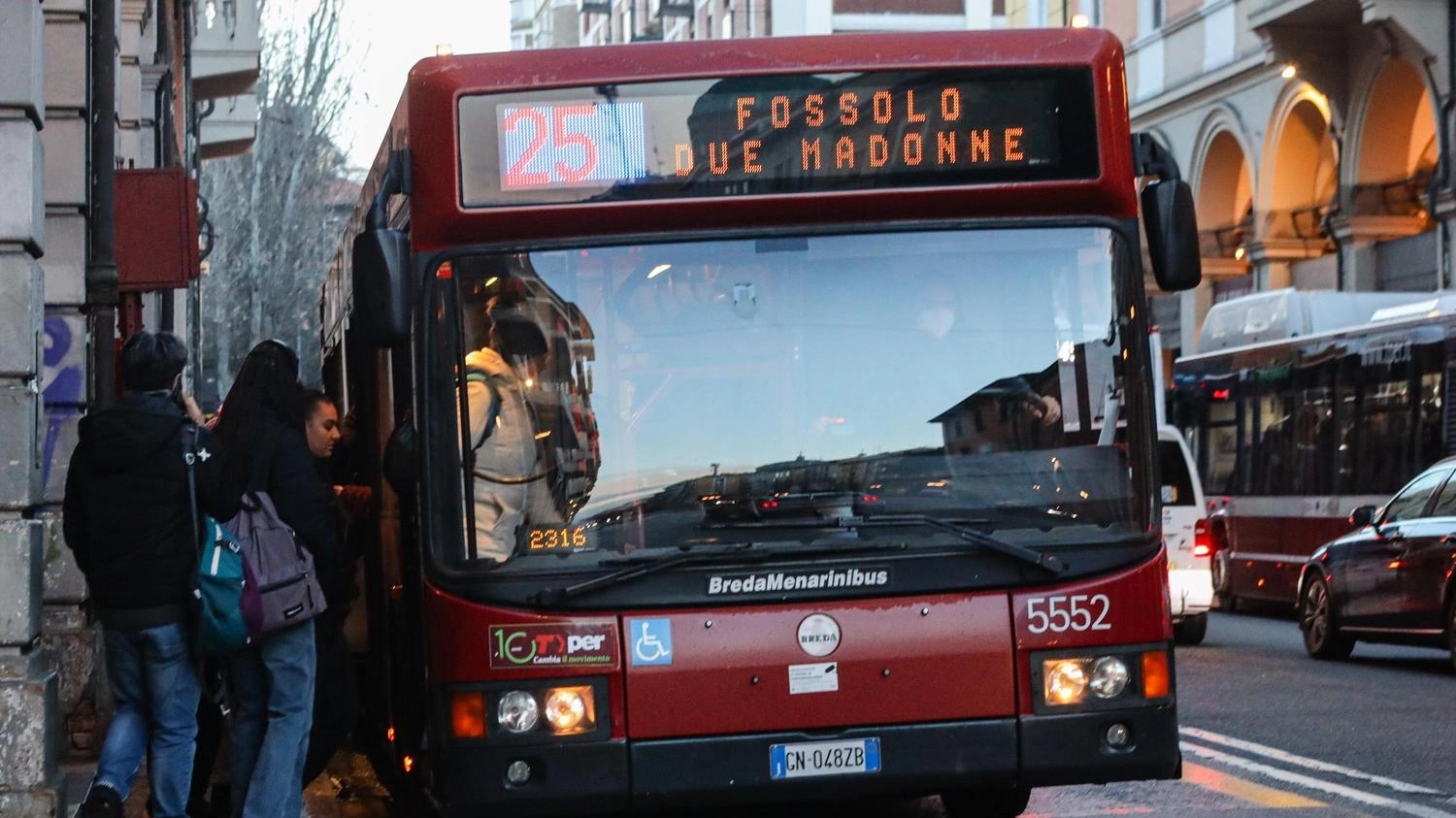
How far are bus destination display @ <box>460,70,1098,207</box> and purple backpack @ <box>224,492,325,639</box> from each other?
56.7 inches

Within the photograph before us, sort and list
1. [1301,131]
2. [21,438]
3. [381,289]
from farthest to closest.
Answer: [1301,131] → [21,438] → [381,289]

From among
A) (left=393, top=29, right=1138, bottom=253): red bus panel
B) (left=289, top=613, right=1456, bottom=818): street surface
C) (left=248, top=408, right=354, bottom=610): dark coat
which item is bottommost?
(left=289, top=613, right=1456, bottom=818): street surface

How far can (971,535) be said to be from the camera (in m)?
6.88

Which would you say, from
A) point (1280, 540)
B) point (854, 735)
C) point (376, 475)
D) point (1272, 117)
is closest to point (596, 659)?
point (854, 735)

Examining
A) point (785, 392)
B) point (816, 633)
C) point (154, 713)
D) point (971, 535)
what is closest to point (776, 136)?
point (785, 392)

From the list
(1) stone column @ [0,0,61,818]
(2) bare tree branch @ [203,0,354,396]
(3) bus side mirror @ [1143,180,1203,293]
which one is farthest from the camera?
(2) bare tree branch @ [203,0,354,396]

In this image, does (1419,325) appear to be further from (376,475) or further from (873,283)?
(873,283)

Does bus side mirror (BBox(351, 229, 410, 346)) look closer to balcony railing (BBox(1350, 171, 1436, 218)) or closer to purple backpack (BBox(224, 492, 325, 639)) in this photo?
purple backpack (BBox(224, 492, 325, 639))

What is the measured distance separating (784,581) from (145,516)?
2.18 metres

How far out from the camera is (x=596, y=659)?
6777 mm

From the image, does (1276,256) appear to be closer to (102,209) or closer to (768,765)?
(102,209)

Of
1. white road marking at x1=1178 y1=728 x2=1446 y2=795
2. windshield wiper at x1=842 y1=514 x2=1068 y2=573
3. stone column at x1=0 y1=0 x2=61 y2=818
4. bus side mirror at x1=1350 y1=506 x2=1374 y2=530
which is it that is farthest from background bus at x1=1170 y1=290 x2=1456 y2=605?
stone column at x1=0 y1=0 x2=61 y2=818

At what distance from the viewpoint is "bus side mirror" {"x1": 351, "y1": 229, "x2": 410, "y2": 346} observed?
6734mm

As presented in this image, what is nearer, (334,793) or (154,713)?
(154,713)
